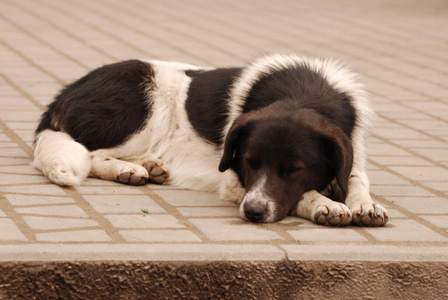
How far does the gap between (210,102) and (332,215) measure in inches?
52.0

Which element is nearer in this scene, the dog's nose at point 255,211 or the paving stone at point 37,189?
the dog's nose at point 255,211

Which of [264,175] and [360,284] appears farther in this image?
[264,175]

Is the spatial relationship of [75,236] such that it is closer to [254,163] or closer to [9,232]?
[9,232]

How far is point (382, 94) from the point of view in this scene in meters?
8.30

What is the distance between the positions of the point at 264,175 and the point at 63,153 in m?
1.28

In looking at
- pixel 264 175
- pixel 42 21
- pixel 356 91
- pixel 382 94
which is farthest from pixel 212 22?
pixel 264 175

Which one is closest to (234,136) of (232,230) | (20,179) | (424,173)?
(232,230)

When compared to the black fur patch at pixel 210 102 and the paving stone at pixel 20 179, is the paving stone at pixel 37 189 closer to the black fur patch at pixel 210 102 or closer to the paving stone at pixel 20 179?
the paving stone at pixel 20 179

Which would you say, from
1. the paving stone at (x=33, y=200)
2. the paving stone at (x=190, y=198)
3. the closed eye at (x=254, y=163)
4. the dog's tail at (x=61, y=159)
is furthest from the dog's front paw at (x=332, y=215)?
the dog's tail at (x=61, y=159)

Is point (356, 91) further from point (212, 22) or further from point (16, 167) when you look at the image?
point (212, 22)

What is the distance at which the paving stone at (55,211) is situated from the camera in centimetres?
438

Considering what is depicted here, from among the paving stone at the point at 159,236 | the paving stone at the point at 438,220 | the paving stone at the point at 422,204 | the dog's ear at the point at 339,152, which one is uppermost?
the dog's ear at the point at 339,152

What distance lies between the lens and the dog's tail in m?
4.97

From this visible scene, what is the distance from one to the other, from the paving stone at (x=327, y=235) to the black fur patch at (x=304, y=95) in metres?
0.68
